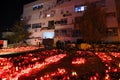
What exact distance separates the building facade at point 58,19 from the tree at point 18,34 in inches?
90.3

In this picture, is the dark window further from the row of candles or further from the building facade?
the row of candles

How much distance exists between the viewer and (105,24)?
38.2 m

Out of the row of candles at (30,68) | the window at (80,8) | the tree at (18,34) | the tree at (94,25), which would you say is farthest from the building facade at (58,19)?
the row of candles at (30,68)

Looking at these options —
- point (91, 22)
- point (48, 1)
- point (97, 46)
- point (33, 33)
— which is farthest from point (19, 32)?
point (97, 46)

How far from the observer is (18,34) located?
189ft

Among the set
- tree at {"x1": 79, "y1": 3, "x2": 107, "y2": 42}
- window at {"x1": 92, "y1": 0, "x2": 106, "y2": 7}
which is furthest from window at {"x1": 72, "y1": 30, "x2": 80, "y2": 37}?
window at {"x1": 92, "y1": 0, "x2": 106, "y2": 7}

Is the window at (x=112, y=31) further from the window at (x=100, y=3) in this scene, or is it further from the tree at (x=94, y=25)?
the window at (x=100, y=3)

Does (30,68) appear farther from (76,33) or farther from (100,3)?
(76,33)

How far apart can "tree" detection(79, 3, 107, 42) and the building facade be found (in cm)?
178

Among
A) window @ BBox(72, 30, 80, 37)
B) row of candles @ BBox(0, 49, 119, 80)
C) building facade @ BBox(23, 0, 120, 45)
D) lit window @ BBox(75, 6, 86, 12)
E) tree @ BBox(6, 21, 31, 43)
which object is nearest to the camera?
row of candles @ BBox(0, 49, 119, 80)

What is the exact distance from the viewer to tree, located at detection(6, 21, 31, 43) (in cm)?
5706

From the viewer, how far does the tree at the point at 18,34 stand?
57062 mm

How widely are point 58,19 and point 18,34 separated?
573 inches

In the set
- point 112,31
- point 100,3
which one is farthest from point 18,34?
point 112,31
